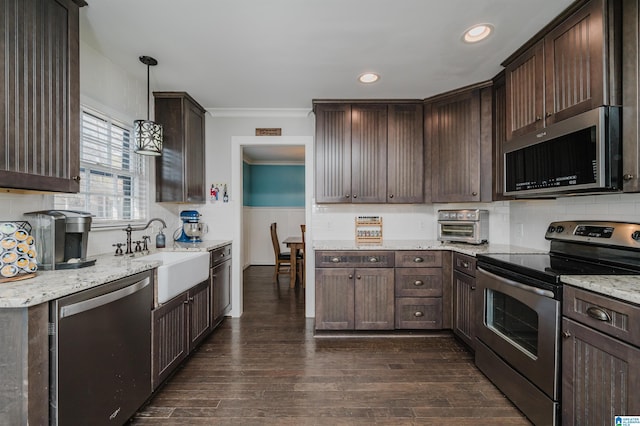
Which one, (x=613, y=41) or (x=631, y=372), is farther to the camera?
(x=613, y=41)

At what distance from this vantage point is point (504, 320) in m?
2.01

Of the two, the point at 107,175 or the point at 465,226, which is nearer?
the point at 107,175

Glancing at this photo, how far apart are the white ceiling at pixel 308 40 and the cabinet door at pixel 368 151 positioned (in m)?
Answer: 0.30

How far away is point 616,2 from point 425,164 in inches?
70.7

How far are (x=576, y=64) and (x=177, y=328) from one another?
3122 mm

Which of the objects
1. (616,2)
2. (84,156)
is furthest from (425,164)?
(84,156)

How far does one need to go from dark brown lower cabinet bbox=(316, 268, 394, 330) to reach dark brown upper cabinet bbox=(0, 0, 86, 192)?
2.12 metres

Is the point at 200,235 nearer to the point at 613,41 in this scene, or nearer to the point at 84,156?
the point at 84,156

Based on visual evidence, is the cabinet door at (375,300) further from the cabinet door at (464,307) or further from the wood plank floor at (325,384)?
the cabinet door at (464,307)

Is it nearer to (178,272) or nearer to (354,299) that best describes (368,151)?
(354,299)

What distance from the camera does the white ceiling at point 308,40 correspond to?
176cm

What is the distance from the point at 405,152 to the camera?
3225 mm

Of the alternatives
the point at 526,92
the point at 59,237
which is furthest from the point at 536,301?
the point at 59,237

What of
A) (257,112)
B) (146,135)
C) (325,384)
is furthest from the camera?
(257,112)
